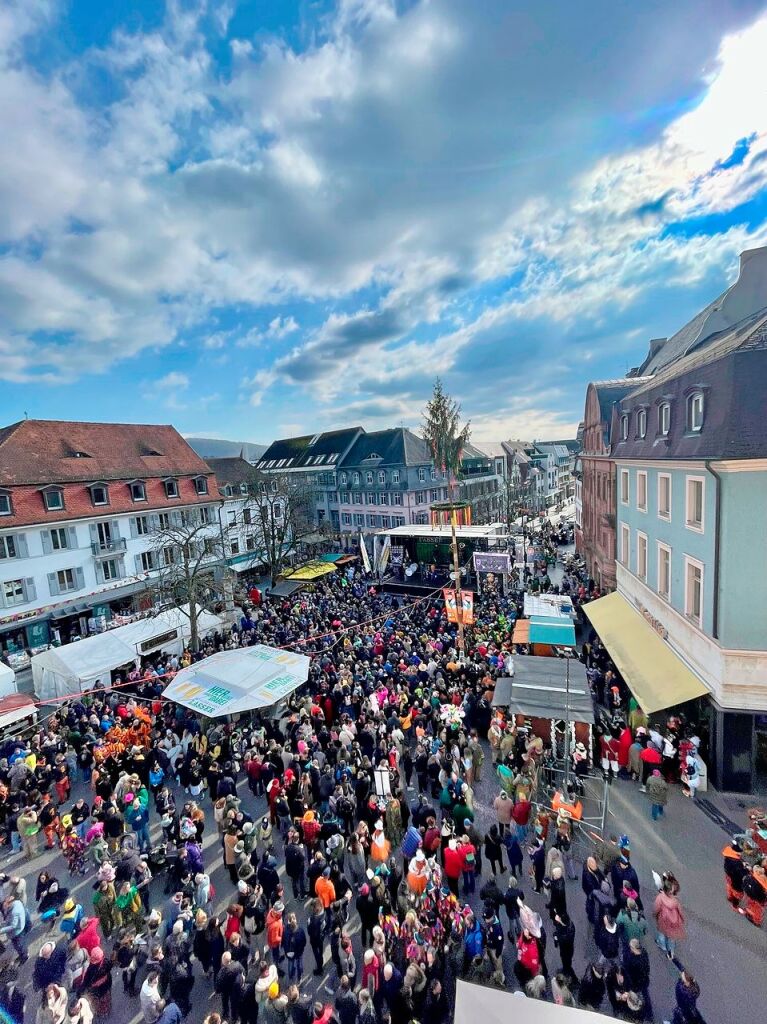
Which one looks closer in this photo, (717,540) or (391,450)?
(717,540)

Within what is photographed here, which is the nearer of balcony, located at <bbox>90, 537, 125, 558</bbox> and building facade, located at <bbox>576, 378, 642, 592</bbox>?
building facade, located at <bbox>576, 378, 642, 592</bbox>

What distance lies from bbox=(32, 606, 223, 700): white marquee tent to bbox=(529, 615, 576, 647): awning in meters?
15.1

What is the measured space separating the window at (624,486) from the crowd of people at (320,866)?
8149 mm

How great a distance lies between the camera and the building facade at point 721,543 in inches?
432

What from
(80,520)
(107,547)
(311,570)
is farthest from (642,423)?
(80,520)

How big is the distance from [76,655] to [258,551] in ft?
60.1

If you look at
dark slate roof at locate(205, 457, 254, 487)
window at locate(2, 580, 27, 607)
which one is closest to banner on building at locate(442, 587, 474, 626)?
window at locate(2, 580, 27, 607)

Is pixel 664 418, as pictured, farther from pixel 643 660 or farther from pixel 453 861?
pixel 453 861

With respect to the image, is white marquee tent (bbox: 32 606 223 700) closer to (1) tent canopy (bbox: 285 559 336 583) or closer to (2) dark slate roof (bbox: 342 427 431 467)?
(1) tent canopy (bbox: 285 559 336 583)

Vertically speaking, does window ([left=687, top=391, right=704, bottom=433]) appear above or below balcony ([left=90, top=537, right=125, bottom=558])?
Answer: above

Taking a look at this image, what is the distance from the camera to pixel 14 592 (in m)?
23.8

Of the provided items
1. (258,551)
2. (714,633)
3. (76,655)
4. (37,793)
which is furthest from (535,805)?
(258,551)

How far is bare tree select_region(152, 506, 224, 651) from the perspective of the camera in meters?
21.8

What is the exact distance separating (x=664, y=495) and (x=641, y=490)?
8.93ft
